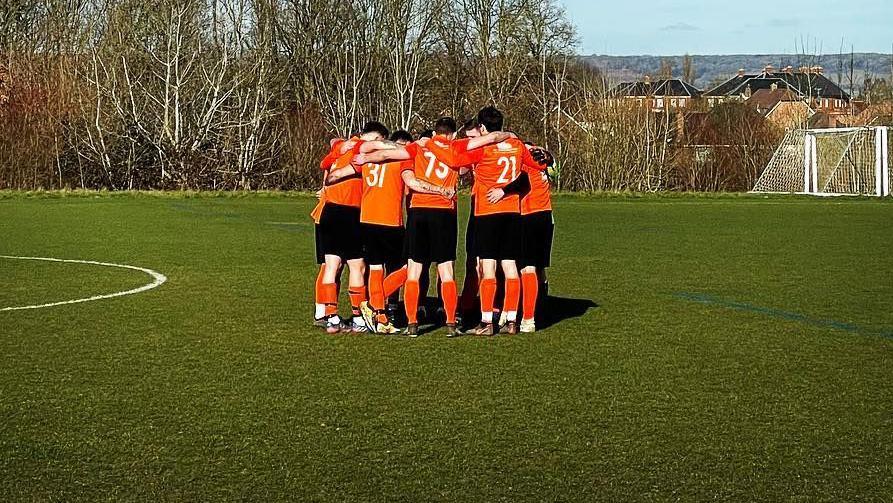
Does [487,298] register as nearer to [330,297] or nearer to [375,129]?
[330,297]

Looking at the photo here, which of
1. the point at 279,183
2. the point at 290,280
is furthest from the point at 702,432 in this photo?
the point at 279,183

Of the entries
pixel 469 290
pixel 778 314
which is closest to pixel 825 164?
pixel 778 314

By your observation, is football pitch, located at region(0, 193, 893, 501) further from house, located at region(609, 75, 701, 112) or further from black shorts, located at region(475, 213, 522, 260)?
house, located at region(609, 75, 701, 112)

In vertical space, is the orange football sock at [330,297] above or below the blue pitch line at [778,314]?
above

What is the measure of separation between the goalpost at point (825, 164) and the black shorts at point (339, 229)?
35825 mm

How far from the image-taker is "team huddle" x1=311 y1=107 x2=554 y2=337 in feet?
34.4

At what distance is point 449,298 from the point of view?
10883mm

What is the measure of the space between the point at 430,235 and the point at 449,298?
58 centimetres

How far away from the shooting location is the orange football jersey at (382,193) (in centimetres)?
1076

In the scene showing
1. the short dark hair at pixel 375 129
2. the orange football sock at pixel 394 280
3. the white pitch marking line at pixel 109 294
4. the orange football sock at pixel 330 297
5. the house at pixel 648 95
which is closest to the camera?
the short dark hair at pixel 375 129

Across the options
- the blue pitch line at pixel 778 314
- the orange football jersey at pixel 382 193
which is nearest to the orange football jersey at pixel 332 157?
the orange football jersey at pixel 382 193

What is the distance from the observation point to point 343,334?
10.9 m

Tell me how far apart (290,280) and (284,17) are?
37.6 meters

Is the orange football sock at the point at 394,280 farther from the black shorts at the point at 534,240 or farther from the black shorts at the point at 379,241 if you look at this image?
the black shorts at the point at 534,240
